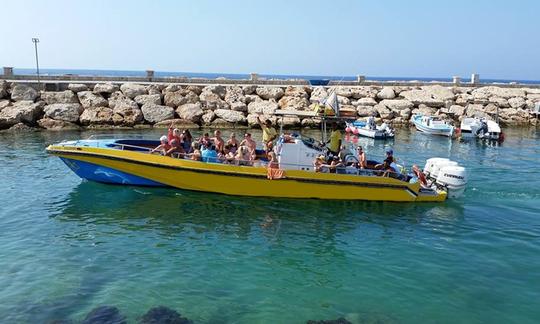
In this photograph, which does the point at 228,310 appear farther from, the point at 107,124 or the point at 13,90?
the point at 13,90

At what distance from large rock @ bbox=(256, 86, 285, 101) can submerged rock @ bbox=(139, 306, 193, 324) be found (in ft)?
97.2

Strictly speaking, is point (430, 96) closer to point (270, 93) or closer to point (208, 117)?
point (270, 93)

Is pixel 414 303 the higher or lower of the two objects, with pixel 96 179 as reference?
lower

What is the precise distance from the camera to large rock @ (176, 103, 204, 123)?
32.8 metres

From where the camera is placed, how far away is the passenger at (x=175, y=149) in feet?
51.9

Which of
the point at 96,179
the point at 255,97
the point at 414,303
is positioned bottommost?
the point at 414,303

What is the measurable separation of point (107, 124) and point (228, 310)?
81.4 ft

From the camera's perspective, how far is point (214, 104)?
35219 millimetres

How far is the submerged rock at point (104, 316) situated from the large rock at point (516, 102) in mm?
42300

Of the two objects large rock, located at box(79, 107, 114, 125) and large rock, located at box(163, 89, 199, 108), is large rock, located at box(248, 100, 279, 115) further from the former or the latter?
large rock, located at box(79, 107, 114, 125)

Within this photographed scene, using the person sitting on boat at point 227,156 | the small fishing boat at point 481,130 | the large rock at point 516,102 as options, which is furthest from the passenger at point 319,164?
the large rock at point 516,102

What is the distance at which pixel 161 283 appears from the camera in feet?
32.5

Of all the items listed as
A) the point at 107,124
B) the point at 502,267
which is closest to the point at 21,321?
the point at 502,267

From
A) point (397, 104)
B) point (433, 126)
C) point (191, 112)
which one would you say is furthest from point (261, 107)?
point (433, 126)
